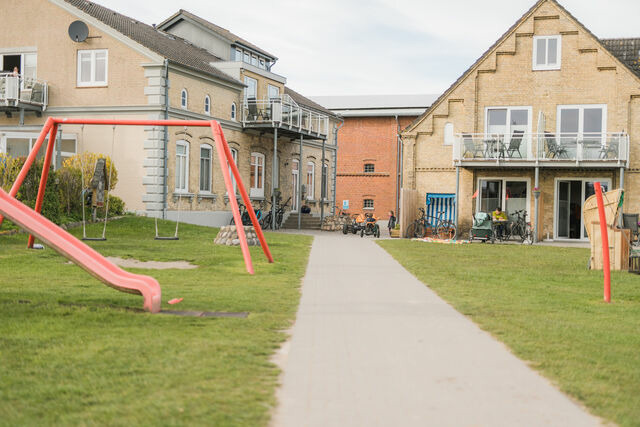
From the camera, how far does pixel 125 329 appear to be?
22.5ft

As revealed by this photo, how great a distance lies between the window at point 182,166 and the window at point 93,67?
363 centimetres

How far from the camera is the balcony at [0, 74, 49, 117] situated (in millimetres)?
27703

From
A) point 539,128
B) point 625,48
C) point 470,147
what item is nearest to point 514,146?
point 539,128

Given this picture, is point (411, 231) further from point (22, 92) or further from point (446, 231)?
point (22, 92)

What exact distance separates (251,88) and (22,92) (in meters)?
10.3

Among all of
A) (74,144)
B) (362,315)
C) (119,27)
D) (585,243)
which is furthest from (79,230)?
(585,243)

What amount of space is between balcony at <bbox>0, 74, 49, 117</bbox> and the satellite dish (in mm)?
2163

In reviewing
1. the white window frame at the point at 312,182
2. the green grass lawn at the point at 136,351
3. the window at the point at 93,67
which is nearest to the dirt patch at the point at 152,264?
the green grass lawn at the point at 136,351

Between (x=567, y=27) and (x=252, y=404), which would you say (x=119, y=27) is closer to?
(x=567, y=27)

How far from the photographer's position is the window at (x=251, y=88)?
34062 mm

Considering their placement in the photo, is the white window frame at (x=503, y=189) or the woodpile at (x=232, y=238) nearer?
the woodpile at (x=232, y=238)

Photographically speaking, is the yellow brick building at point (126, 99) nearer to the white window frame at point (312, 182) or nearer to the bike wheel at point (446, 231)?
the white window frame at point (312, 182)

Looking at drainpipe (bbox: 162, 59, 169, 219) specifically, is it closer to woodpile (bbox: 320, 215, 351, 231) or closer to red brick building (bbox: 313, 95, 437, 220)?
woodpile (bbox: 320, 215, 351, 231)

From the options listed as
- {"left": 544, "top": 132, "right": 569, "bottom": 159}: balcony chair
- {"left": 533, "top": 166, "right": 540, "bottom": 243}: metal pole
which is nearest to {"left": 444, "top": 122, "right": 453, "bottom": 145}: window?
{"left": 533, "top": 166, "right": 540, "bottom": 243}: metal pole
